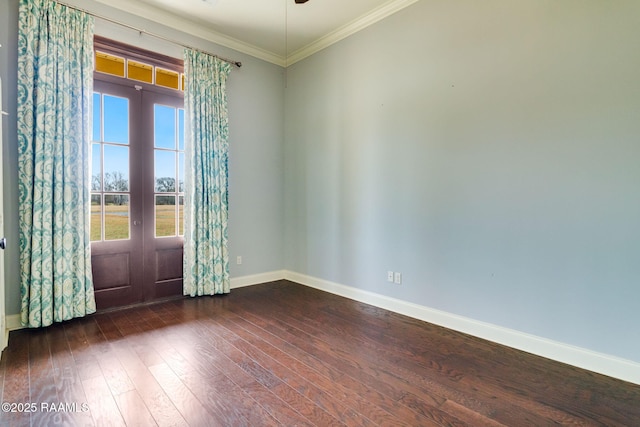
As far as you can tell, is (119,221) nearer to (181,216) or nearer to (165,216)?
(165,216)

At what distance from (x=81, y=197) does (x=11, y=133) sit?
0.74m

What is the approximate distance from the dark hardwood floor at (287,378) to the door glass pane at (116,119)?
6.21 feet

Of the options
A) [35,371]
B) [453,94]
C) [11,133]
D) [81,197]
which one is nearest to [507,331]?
[453,94]

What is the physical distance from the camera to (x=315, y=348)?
2.53 meters

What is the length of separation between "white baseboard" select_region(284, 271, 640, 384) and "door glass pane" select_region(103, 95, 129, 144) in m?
3.17

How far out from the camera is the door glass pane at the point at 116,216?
3.28 meters

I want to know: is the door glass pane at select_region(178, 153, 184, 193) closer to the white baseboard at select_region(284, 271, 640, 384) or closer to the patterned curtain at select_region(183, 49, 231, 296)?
the patterned curtain at select_region(183, 49, 231, 296)

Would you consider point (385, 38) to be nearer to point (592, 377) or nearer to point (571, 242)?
point (571, 242)

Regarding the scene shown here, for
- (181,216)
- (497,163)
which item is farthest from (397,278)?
(181,216)

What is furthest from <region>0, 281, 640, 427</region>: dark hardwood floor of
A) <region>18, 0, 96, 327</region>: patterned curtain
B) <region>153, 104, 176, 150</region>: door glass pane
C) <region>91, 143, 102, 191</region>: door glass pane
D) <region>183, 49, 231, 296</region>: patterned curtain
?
<region>153, 104, 176, 150</region>: door glass pane

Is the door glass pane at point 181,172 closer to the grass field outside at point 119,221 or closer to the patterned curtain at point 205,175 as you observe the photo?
the patterned curtain at point 205,175

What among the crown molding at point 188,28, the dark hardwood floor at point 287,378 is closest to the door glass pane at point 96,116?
the crown molding at point 188,28

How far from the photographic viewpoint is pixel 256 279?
442 centimetres

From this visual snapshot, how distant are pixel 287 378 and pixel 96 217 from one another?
8.65 feet
